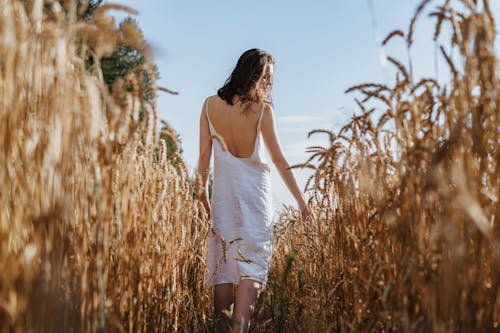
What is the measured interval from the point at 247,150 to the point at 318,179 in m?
0.41

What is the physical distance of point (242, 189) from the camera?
7.75ft

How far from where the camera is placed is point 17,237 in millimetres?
1139

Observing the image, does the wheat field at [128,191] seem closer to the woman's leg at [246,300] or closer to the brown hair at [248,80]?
the woman's leg at [246,300]

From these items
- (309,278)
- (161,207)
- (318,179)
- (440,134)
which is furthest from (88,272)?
(309,278)

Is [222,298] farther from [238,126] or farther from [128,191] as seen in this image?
[128,191]

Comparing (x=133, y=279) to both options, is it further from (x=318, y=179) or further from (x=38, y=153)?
(x=318, y=179)

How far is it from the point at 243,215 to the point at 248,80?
0.69 metres

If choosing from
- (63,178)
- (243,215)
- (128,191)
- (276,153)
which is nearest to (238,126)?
(276,153)

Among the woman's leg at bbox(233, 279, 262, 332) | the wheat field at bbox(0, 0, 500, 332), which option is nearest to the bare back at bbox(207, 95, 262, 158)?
the woman's leg at bbox(233, 279, 262, 332)

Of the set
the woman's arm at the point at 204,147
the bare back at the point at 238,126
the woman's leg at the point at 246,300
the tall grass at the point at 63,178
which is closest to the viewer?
the tall grass at the point at 63,178

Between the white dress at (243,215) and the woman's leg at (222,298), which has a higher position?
the white dress at (243,215)

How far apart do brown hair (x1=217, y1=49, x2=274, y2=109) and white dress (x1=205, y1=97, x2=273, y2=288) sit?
125mm

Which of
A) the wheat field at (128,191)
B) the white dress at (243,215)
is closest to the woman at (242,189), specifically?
the white dress at (243,215)

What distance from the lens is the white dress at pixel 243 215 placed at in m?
2.35
